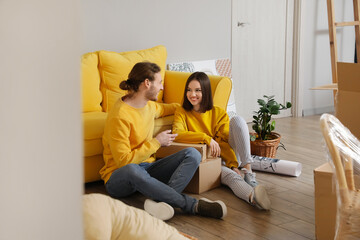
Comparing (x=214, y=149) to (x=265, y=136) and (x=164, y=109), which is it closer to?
(x=164, y=109)

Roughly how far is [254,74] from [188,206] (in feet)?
10.2

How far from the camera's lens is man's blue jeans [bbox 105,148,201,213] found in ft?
8.83

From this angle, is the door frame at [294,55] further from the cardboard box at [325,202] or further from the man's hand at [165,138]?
the cardboard box at [325,202]

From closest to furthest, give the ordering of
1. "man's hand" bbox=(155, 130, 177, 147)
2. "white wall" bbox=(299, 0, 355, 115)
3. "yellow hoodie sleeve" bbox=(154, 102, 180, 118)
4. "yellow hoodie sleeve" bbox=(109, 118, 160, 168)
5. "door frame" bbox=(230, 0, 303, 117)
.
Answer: "yellow hoodie sleeve" bbox=(109, 118, 160, 168), "man's hand" bbox=(155, 130, 177, 147), "yellow hoodie sleeve" bbox=(154, 102, 180, 118), "door frame" bbox=(230, 0, 303, 117), "white wall" bbox=(299, 0, 355, 115)

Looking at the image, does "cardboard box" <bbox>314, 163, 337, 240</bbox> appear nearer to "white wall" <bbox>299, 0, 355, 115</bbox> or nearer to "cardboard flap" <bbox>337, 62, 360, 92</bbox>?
"cardboard flap" <bbox>337, 62, 360, 92</bbox>

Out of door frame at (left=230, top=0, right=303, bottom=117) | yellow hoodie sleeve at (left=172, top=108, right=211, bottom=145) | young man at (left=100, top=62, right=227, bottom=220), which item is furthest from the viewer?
door frame at (left=230, top=0, right=303, bottom=117)

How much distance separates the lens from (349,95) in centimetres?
219

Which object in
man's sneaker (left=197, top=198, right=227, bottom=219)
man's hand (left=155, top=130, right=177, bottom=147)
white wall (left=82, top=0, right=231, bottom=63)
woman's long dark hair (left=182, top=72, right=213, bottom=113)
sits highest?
white wall (left=82, top=0, right=231, bottom=63)

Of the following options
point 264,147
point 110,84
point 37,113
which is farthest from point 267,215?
point 37,113

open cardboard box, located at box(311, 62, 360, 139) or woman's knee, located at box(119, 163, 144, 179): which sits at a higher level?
open cardboard box, located at box(311, 62, 360, 139)

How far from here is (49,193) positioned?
231mm

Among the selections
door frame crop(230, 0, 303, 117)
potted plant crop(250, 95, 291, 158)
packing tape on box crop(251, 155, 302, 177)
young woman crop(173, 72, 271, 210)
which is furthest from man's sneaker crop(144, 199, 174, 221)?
door frame crop(230, 0, 303, 117)

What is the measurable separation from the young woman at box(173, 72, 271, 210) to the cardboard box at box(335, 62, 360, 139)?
0.95 metres

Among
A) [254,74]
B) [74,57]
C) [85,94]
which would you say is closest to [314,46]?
[254,74]
